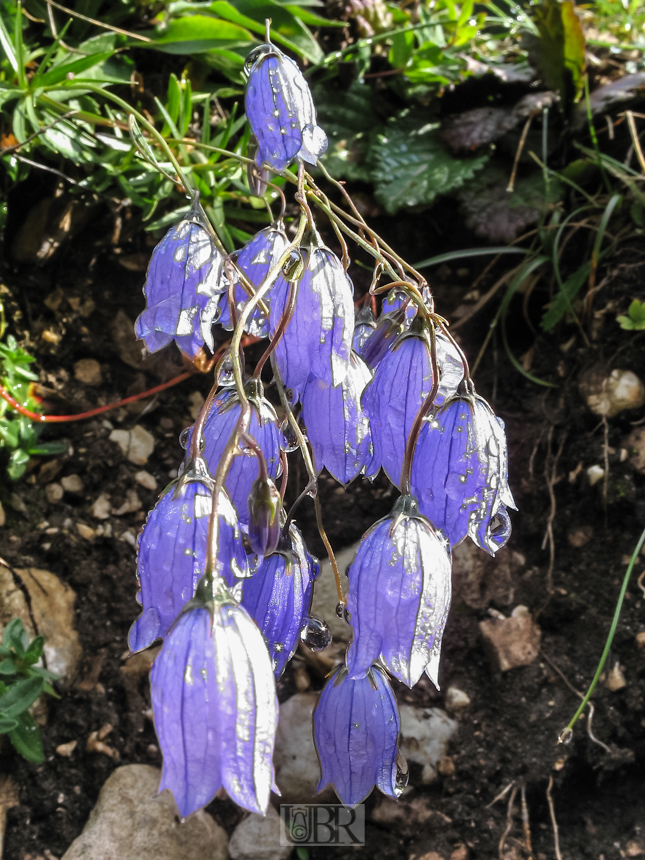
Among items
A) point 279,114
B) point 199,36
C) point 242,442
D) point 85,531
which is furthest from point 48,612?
point 199,36

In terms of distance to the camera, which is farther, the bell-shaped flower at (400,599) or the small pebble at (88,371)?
the small pebble at (88,371)

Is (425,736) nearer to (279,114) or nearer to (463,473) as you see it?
(463,473)

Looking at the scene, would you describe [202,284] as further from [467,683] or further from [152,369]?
[467,683]

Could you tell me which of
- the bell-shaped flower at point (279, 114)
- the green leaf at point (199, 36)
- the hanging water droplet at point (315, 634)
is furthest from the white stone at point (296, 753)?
the green leaf at point (199, 36)

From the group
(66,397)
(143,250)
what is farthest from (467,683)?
(143,250)

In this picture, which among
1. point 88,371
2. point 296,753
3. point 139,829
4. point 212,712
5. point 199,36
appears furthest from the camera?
point 88,371

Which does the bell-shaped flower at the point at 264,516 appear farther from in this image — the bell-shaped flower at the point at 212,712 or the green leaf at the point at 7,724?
the green leaf at the point at 7,724

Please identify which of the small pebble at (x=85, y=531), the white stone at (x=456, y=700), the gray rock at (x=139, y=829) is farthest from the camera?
the small pebble at (x=85, y=531)
